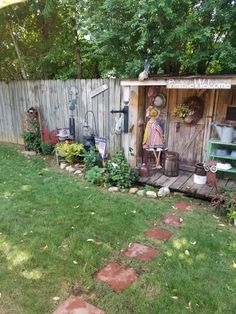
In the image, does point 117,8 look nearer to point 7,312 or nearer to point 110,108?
point 110,108

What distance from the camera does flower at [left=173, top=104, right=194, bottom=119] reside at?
16.8 ft

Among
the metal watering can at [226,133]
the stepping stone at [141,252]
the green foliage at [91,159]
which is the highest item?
the metal watering can at [226,133]

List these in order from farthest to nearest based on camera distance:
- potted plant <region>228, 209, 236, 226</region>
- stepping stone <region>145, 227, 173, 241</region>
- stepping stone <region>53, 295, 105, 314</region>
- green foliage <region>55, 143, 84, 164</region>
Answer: green foliage <region>55, 143, 84, 164</region> → potted plant <region>228, 209, 236, 226</region> → stepping stone <region>145, 227, 173, 241</region> → stepping stone <region>53, 295, 105, 314</region>

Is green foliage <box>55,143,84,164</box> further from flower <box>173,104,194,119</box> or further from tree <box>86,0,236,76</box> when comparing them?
flower <box>173,104,194,119</box>

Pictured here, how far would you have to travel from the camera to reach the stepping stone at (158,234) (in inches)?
135

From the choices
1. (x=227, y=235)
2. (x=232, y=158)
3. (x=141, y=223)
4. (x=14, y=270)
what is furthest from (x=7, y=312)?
(x=232, y=158)

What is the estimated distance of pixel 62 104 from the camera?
267 inches

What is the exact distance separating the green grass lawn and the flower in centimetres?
162

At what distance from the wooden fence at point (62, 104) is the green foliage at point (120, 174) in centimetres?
88

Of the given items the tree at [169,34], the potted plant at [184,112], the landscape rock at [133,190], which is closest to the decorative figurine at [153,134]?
the potted plant at [184,112]

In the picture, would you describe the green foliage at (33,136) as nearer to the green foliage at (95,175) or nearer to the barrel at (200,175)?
the green foliage at (95,175)

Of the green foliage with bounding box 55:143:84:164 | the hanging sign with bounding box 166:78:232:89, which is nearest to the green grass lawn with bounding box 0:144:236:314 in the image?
the green foliage with bounding box 55:143:84:164

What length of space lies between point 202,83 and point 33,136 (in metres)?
4.69

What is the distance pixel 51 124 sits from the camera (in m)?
7.19
